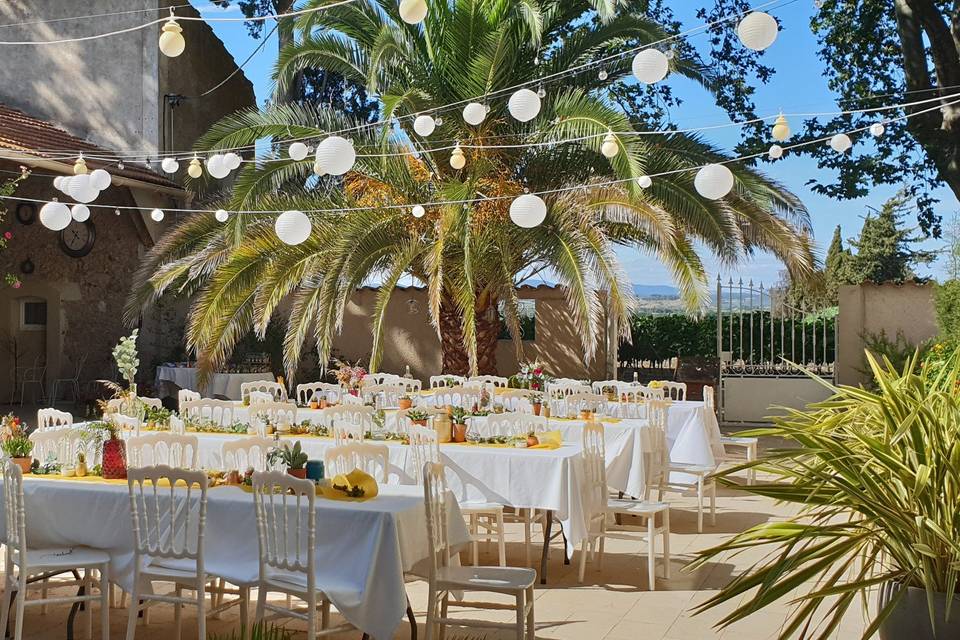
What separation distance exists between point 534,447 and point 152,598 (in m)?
2.70

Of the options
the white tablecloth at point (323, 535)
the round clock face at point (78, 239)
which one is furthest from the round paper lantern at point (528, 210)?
the round clock face at point (78, 239)

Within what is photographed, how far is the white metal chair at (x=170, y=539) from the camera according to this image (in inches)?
180

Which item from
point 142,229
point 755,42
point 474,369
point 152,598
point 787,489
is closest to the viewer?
point 787,489

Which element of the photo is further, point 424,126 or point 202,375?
point 202,375

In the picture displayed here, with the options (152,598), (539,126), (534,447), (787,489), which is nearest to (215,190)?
(539,126)

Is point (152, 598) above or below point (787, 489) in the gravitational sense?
below

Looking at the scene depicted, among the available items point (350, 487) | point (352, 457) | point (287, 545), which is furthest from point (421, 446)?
point (287, 545)

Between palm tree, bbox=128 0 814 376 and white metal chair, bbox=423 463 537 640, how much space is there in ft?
18.8

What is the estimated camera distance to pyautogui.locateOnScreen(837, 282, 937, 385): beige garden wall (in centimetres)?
1536

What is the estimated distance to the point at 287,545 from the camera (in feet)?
14.8

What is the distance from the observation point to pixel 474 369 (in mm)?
11000

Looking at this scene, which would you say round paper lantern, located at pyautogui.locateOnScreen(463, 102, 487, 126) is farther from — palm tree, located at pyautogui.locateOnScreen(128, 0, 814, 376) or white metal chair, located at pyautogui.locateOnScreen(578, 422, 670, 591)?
white metal chair, located at pyautogui.locateOnScreen(578, 422, 670, 591)

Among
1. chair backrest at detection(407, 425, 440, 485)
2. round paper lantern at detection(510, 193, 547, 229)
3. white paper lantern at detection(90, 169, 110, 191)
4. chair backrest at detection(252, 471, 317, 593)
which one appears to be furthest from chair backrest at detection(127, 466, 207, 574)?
white paper lantern at detection(90, 169, 110, 191)

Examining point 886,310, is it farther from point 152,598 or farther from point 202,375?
point 152,598
